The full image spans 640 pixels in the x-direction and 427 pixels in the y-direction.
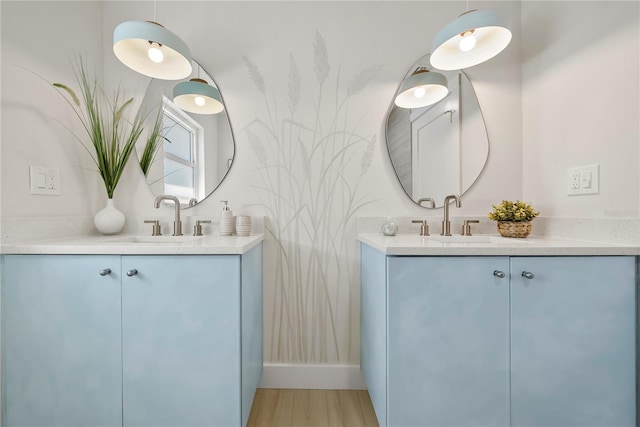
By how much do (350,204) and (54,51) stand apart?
5.06 feet

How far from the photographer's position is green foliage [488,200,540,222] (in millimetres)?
1398

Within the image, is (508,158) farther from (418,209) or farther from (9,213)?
(9,213)

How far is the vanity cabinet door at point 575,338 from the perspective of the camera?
1.04 m

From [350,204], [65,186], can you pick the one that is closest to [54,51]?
[65,186]

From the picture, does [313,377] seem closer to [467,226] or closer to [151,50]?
[467,226]

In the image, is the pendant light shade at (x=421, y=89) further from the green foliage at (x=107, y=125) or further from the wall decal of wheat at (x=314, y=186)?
the green foliage at (x=107, y=125)

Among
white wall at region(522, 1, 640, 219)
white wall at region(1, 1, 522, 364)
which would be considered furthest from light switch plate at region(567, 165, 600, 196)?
white wall at region(1, 1, 522, 364)

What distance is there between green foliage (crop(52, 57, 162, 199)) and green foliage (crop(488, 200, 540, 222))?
178 centimetres

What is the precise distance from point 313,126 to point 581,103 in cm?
119

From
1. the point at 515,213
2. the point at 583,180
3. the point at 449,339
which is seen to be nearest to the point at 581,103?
the point at 583,180

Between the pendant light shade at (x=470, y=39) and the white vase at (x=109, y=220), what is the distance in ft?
5.63

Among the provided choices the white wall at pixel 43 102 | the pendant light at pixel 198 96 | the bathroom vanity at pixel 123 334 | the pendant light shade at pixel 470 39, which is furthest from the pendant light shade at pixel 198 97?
the pendant light shade at pixel 470 39

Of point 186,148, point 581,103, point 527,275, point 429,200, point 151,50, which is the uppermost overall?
point 151,50

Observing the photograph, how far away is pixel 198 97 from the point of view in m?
1.62
